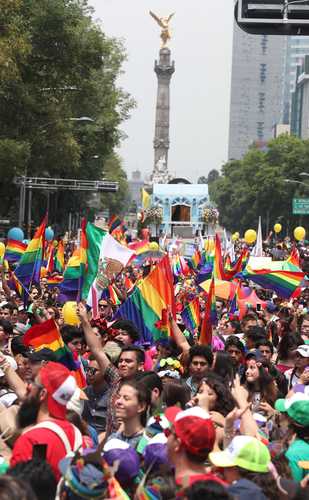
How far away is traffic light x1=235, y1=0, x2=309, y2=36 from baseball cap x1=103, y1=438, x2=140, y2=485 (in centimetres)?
897

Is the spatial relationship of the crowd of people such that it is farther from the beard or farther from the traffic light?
the traffic light

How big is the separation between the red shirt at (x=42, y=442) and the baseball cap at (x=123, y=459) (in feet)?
0.62

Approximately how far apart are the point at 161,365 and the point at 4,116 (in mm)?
23997

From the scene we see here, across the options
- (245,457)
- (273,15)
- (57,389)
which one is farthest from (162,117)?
(245,457)

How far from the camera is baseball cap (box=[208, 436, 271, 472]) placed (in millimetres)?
4953

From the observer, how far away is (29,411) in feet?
18.4

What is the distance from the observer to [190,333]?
12.7 metres

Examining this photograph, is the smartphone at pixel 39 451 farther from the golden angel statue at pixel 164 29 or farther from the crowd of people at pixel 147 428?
the golden angel statue at pixel 164 29

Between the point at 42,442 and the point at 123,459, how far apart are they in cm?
36

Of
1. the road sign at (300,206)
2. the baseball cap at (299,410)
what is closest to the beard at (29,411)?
the baseball cap at (299,410)

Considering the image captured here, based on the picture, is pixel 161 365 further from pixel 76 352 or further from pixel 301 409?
pixel 301 409

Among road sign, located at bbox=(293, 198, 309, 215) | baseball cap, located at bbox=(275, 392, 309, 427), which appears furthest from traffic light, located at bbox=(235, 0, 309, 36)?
road sign, located at bbox=(293, 198, 309, 215)

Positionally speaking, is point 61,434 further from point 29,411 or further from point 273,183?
point 273,183

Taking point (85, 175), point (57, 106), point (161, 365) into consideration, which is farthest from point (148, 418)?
point (85, 175)
